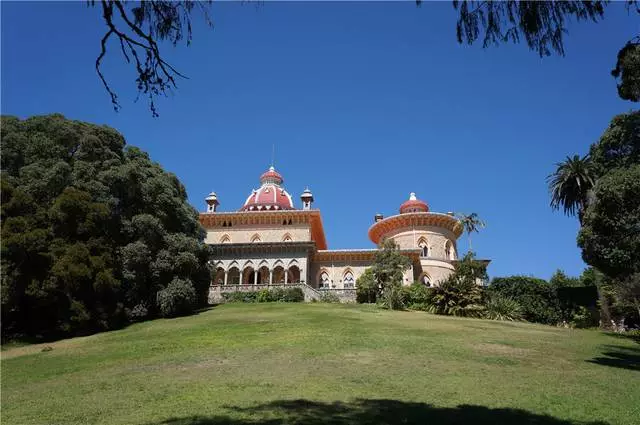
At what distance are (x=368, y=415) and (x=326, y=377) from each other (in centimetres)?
367

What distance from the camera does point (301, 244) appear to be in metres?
47.7

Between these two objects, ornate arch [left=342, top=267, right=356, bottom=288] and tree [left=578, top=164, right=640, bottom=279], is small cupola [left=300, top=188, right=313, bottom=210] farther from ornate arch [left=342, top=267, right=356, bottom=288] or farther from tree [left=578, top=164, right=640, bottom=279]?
tree [left=578, top=164, right=640, bottom=279]

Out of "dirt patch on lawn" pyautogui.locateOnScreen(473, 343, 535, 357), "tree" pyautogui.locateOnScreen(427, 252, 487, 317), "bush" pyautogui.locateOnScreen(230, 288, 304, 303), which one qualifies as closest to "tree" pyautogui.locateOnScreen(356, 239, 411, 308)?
"tree" pyautogui.locateOnScreen(427, 252, 487, 317)

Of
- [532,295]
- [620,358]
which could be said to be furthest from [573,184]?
[620,358]

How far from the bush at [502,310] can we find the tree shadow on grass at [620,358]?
33.2ft

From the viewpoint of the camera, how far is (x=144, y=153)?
36625mm

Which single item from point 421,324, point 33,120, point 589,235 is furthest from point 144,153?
point 589,235

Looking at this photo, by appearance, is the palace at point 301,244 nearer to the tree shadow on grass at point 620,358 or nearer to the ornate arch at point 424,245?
the ornate arch at point 424,245

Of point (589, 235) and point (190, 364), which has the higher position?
point (589, 235)

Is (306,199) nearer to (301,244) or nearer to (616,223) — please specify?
(301,244)

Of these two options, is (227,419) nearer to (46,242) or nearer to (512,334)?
(512,334)

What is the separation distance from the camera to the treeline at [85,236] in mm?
25438

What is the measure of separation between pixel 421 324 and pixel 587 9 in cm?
1946

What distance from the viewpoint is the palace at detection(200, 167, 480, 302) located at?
48438mm
